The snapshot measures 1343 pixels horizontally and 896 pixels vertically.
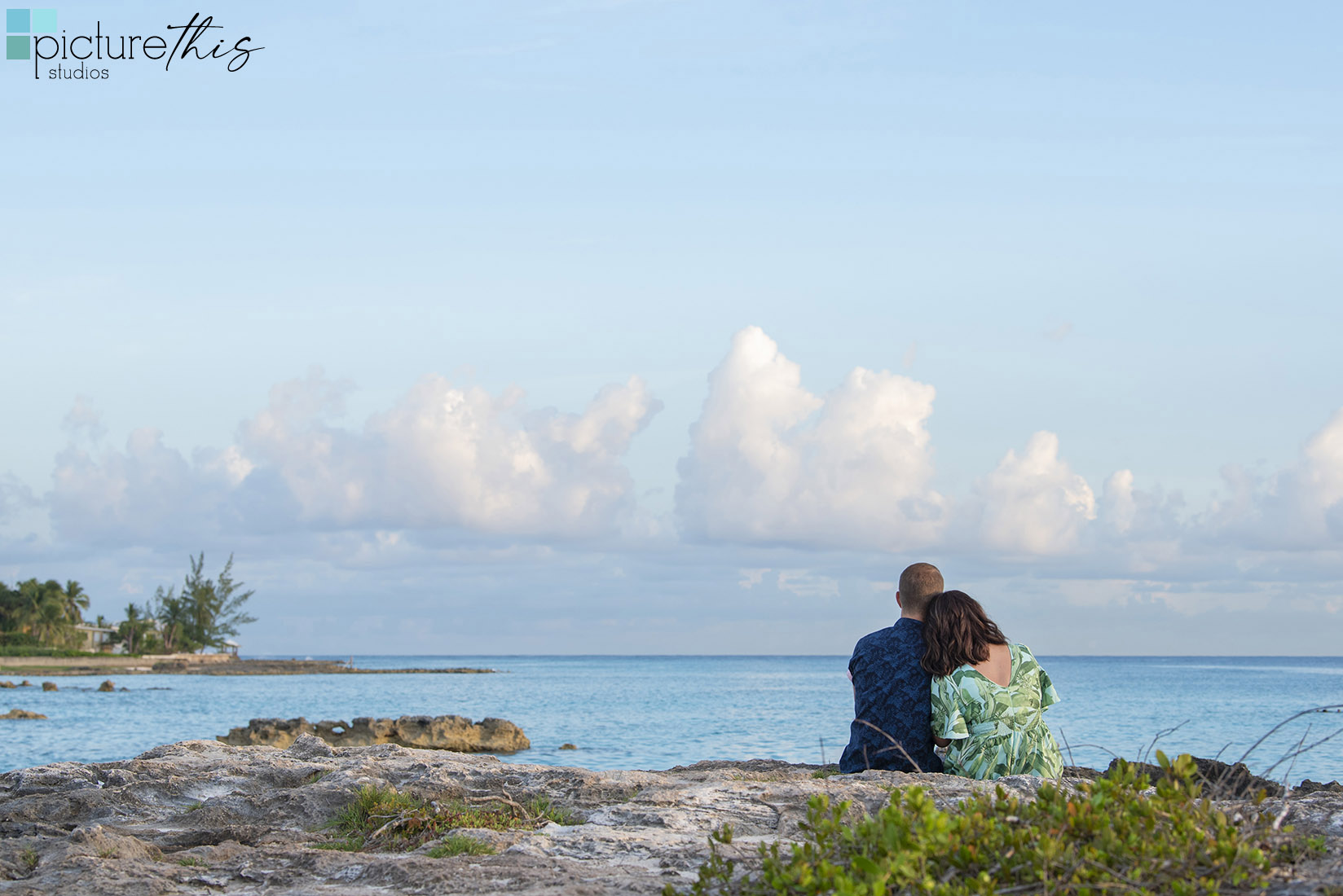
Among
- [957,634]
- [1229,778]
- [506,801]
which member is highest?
[957,634]

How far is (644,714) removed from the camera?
4081cm

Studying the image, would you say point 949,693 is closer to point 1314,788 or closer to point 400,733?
point 1314,788

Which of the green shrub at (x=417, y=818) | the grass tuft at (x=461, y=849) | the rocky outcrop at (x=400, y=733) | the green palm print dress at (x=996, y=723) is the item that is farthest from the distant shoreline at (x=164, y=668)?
the green palm print dress at (x=996, y=723)

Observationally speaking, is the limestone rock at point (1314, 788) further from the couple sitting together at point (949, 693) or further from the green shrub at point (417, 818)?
the green shrub at point (417, 818)

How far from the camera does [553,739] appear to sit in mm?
29812

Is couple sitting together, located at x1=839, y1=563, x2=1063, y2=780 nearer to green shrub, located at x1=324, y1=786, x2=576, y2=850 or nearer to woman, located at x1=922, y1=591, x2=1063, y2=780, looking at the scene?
woman, located at x1=922, y1=591, x2=1063, y2=780

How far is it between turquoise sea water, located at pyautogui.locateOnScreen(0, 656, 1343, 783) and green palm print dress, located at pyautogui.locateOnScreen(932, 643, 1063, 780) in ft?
2.56

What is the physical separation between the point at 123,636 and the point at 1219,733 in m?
93.8

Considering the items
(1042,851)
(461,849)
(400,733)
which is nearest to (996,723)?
(1042,851)

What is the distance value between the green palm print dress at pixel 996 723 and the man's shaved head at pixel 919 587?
44 centimetres

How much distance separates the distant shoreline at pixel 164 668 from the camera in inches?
2719

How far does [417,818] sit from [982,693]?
321cm

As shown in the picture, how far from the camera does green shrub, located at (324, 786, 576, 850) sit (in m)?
5.21

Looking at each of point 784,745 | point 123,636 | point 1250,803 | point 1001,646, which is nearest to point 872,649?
point 1001,646
